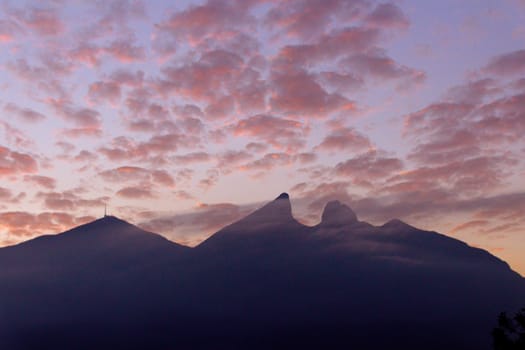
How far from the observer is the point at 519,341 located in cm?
6297

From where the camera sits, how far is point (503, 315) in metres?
66.6

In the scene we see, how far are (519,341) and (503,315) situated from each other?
4.08 meters
